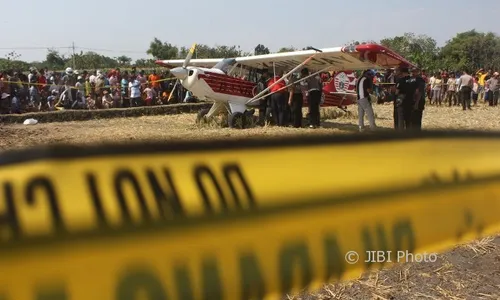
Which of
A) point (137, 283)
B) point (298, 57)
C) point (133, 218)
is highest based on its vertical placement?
point (298, 57)

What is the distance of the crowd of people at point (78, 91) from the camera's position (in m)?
18.3

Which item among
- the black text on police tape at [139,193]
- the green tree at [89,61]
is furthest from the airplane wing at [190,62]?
the green tree at [89,61]

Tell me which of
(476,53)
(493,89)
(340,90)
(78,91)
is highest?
(476,53)

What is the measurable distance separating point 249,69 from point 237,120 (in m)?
2.85

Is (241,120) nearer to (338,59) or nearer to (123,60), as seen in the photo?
(338,59)

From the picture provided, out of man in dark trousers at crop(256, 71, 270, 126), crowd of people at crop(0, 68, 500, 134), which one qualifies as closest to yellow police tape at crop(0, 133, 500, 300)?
crowd of people at crop(0, 68, 500, 134)

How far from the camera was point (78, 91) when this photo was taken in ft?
66.4

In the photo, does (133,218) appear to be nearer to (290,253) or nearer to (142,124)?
(290,253)

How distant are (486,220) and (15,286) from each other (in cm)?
177

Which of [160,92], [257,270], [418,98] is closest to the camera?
[257,270]

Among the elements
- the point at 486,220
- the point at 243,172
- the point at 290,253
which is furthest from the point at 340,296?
the point at 243,172

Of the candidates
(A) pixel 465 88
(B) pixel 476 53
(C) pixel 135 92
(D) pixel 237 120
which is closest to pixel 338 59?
(D) pixel 237 120

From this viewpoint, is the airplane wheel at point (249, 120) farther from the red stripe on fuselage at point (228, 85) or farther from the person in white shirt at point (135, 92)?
the person in white shirt at point (135, 92)

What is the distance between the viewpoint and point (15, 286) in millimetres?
884
